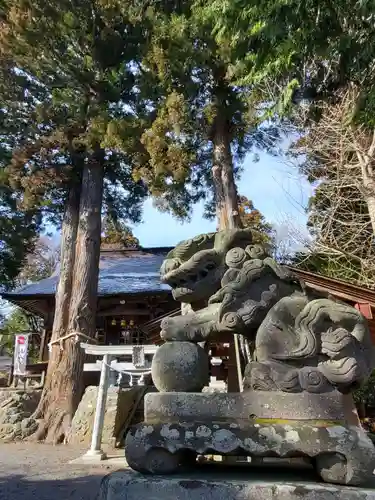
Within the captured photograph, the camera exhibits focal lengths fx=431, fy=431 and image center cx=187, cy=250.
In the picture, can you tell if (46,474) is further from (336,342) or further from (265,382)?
(336,342)

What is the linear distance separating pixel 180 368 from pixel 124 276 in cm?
1415

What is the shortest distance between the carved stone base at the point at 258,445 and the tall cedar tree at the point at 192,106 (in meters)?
6.14

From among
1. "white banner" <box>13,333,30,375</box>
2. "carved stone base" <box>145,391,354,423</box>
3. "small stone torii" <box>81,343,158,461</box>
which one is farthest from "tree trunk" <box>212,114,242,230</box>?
"white banner" <box>13,333,30,375</box>

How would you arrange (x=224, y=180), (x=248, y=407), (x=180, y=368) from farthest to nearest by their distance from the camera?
(x=224, y=180) < (x=180, y=368) < (x=248, y=407)

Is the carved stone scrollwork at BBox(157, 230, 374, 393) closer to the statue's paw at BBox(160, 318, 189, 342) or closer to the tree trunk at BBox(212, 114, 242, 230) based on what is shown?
the statue's paw at BBox(160, 318, 189, 342)

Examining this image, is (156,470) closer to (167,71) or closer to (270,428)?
(270,428)

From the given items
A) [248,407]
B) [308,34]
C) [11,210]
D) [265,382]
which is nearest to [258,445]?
[248,407]

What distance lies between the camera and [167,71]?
27.9 feet

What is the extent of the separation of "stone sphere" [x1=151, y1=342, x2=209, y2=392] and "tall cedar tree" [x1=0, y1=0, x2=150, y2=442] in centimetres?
773

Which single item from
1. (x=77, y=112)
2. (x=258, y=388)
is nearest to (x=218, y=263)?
(x=258, y=388)

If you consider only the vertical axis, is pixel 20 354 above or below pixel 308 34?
below

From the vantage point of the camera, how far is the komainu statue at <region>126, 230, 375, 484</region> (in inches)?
74.0

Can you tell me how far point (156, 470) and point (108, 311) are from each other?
514 inches

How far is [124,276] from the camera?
53.0 feet
